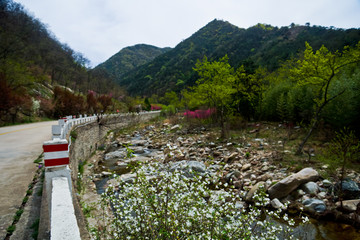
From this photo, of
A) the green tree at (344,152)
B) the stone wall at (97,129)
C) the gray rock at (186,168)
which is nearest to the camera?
the gray rock at (186,168)

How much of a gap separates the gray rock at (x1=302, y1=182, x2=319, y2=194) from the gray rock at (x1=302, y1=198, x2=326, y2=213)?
17.6 inches

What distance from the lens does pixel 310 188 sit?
6438 mm

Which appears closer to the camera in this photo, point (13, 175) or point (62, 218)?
point (62, 218)

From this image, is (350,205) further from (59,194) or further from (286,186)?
(59,194)

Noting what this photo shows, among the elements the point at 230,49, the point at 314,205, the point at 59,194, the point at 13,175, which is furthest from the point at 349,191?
the point at 230,49

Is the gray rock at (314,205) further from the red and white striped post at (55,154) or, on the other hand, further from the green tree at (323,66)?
the red and white striped post at (55,154)

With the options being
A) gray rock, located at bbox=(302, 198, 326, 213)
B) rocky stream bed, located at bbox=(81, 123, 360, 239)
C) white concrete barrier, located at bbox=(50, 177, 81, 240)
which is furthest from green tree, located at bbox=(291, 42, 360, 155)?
white concrete barrier, located at bbox=(50, 177, 81, 240)

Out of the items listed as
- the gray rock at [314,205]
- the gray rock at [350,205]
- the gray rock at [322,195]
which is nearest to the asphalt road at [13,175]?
the gray rock at [314,205]

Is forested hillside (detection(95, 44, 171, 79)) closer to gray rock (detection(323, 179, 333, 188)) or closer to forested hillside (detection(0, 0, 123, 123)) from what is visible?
forested hillside (detection(0, 0, 123, 123))

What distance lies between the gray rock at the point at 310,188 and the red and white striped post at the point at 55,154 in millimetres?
7264

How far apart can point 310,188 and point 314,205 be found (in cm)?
79

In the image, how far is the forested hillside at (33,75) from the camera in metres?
17.2

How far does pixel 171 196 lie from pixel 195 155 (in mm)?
9290

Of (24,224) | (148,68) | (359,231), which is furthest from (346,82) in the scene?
(148,68)
